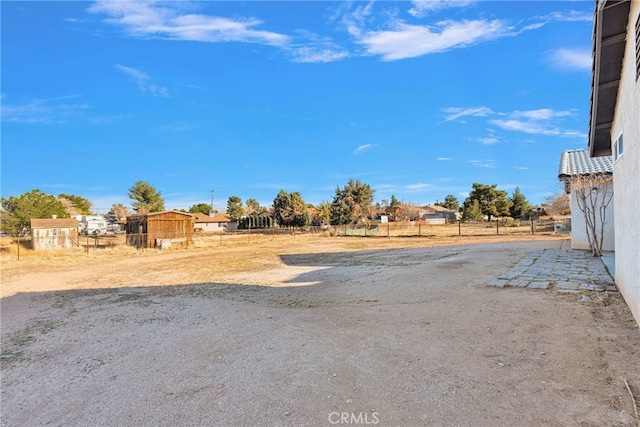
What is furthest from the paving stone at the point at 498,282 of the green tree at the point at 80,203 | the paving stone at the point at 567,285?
the green tree at the point at 80,203

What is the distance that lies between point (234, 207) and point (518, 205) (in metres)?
44.2

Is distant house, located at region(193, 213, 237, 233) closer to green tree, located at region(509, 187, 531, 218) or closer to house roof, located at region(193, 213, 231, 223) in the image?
house roof, located at region(193, 213, 231, 223)

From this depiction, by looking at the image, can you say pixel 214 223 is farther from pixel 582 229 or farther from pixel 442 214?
pixel 582 229

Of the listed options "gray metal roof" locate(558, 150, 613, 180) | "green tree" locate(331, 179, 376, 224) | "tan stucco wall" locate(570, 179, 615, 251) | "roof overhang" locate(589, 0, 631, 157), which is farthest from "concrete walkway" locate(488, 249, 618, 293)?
"green tree" locate(331, 179, 376, 224)

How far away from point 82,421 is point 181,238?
73.3 ft

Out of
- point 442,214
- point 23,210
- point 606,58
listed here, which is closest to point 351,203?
point 442,214

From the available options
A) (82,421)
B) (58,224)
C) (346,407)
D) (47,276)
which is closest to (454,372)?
(346,407)

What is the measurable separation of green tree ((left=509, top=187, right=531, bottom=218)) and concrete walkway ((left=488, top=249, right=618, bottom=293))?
3922 cm

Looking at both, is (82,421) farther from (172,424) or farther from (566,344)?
(566,344)

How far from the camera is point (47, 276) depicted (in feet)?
38.1

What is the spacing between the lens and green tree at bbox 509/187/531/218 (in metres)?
43.3

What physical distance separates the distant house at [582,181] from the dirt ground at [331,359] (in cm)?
693

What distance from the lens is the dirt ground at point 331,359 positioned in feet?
8.21

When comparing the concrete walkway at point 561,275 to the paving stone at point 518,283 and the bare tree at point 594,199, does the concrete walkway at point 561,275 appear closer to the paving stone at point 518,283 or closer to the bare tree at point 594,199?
the paving stone at point 518,283
